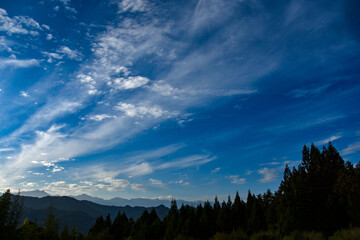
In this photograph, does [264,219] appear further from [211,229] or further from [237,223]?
[211,229]

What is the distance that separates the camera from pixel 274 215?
39.2 metres

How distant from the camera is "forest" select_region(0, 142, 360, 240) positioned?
100.0 feet

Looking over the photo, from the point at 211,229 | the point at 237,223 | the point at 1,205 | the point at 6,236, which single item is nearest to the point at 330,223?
the point at 237,223

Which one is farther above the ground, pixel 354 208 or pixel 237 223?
pixel 354 208

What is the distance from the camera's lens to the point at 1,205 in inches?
1342

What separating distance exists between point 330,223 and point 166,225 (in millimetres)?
28141

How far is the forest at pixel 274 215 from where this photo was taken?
3047 cm

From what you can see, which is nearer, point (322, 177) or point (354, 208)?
point (354, 208)

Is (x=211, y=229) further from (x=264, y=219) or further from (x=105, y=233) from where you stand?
(x=105, y=233)

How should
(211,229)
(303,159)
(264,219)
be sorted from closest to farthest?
1. (264,219)
2. (211,229)
3. (303,159)

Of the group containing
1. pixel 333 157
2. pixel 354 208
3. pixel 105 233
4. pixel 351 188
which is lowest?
pixel 105 233

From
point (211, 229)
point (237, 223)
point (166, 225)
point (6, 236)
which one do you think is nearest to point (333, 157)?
point (237, 223)

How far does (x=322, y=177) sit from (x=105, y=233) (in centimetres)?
4544

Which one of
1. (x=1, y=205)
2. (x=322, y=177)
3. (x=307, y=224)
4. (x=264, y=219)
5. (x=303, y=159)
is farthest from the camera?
(x=303, y=159)
